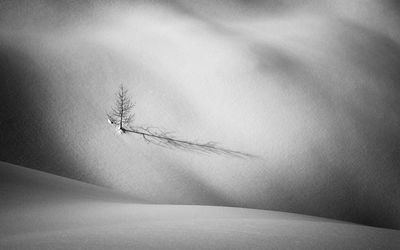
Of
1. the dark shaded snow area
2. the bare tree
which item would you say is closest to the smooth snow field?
the dark shaded snow area

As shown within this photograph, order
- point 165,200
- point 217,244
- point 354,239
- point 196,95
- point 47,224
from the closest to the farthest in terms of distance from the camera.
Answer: point 217,244, point 354,239, point 47,224, point 165,200, point 196,95

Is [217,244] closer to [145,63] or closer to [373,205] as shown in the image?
[373,205]

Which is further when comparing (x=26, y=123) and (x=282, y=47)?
(x=282, y=47)

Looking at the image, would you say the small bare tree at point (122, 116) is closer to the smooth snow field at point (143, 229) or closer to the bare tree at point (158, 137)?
the bare tree at point (158, 137)

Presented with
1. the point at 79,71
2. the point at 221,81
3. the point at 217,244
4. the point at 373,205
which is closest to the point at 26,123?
the point at 79,71

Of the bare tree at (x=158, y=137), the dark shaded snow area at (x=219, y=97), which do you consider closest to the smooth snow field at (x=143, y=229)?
the dark shaded snow area at (x=219, y=97)

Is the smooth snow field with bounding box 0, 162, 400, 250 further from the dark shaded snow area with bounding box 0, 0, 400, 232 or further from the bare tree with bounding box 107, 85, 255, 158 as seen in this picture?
the bare tree with bounding box 107, 85, 255, 158
